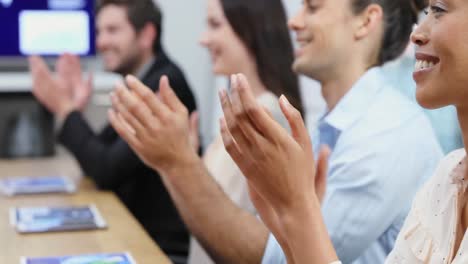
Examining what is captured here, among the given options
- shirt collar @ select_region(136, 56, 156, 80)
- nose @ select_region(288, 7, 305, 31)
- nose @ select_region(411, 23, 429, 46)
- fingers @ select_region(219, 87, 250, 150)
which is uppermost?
nose @ select_region(411, 23, 429, 46)

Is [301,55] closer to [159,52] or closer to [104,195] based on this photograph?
[104,195]

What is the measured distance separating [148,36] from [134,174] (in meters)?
0.53

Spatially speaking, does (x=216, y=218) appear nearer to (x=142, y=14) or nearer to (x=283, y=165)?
(x=283, y=165)

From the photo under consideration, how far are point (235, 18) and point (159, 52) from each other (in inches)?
19.2

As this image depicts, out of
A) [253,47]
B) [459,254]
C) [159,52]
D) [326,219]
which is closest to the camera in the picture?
[459,254]

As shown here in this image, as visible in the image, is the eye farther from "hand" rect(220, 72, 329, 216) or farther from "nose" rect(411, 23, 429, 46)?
"hand" rect(220, 72, 329, 216)

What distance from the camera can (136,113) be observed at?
1501 mm

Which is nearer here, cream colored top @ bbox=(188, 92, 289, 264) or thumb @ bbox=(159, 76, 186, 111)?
thumb @ bbox=(159, 76, 186, 111)

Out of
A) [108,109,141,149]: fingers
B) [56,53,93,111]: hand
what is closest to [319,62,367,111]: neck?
[108,109,141,149]: fingers

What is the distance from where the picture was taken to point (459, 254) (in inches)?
37.6

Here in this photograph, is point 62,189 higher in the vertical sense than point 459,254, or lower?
lower

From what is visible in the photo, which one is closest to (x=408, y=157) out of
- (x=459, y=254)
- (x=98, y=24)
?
(x=459, y=254)

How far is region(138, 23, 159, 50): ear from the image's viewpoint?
8.17 feet

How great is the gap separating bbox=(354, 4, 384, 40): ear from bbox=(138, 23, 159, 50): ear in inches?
43.0
